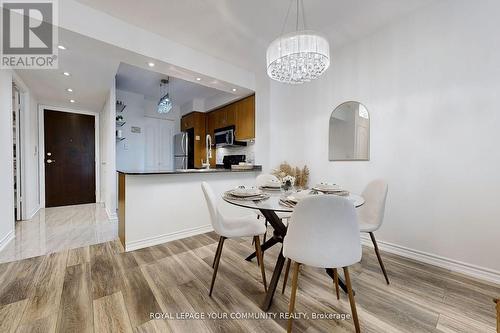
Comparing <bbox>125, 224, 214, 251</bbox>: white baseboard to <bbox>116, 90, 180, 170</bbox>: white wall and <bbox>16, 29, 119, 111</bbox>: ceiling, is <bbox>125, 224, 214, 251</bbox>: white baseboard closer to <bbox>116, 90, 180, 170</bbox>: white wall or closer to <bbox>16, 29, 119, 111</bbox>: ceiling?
<bbox>16, 29, 119, 111</bbox>: ceiling

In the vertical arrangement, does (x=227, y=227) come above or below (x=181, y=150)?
below

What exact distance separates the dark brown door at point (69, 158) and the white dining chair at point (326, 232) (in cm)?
553

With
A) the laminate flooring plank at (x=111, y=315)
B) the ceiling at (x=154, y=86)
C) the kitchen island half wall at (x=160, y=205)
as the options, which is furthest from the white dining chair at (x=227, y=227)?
the ceiling at (x=154, y=86)

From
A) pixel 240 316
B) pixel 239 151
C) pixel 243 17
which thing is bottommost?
pixel 240 316

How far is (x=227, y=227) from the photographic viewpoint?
1819mm

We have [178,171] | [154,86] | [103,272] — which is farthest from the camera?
[154,86]

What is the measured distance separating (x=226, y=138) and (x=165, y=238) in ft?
7.89

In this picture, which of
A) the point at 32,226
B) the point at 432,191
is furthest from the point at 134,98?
the point at 432,191

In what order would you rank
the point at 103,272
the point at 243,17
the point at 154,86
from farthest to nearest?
1. the point at 154,86
2. the point at 243,17
3. the point at 103,272

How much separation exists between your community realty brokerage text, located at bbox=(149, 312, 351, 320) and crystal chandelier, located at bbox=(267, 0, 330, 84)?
196 cm

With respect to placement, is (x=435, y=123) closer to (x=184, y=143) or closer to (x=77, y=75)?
(x=77, y=75)

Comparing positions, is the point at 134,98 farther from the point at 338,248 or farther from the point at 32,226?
the point at 338,248

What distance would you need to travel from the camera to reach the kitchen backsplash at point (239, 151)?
4.42 metres

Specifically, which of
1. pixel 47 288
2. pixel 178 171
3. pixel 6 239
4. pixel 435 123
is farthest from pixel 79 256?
pixel 435 123
